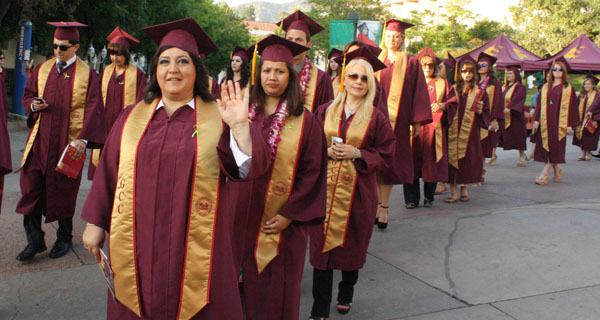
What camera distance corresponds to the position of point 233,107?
2346 millimetres

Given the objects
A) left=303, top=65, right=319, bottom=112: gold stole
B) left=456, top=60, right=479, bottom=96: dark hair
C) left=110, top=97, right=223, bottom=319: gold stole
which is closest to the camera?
left=110, top=97, right=223, bottom=319: gold stole

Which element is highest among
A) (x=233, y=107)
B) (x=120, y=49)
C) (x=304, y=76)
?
(x=120, y=49)

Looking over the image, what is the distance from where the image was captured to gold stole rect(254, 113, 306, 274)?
10.6 feet

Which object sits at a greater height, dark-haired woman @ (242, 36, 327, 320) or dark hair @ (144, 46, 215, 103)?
dark hair @ (144, 46, 215, 103)

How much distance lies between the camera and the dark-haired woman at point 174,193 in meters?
2.39

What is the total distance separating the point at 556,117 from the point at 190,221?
29.4 feet

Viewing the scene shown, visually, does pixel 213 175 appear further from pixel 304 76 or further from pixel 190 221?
pixel 304 76

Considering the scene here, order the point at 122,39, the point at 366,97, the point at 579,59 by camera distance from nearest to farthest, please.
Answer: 1. the point at 366,97
2. the point at 122,39
3. the point at 579,59

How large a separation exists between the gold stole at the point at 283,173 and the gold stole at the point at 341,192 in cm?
80

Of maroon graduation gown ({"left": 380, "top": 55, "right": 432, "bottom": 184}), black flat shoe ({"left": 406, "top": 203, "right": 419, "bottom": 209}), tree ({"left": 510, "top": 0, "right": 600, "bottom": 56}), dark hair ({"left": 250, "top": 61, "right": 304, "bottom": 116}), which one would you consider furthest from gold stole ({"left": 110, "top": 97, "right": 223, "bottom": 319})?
tree ({"left": 510, "top": 0, "right": 600, "bottom": 56})

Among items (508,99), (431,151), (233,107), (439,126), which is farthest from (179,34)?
(508,99)

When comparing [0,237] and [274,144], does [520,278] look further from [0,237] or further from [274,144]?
[0,237]

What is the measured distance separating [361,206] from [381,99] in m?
1.28

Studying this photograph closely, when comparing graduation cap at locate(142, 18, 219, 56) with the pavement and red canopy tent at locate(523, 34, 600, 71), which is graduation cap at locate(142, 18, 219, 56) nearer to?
the pavement
